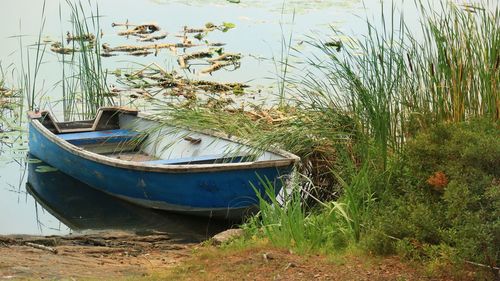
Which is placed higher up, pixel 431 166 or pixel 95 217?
pixel 431 166

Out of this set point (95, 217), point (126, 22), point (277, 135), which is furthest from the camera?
point (126, 22)

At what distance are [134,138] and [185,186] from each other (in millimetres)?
1853

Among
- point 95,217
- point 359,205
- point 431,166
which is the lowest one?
point 95,217

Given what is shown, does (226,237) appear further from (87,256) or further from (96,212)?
(96,212)

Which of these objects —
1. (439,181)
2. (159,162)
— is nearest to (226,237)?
(439,181)

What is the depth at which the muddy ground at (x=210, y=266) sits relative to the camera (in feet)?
14.1

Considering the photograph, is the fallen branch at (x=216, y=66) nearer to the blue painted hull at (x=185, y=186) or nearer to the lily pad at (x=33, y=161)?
the lily pad at (x=33, y=161)

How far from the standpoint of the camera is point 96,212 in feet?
27.1

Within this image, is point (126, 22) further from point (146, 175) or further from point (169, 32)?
point (146, 175)

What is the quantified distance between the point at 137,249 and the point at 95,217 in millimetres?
2218

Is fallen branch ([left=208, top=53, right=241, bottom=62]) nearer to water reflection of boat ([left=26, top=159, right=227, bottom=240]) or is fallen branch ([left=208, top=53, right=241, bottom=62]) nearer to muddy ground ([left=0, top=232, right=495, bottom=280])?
water reflection of boat ([left=26, top=159, right=227, bottom=240])

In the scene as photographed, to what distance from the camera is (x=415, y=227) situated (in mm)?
4504

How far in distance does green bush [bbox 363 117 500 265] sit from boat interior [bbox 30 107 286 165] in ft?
9.85

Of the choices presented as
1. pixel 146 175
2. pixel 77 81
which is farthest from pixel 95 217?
pixel 77 81
